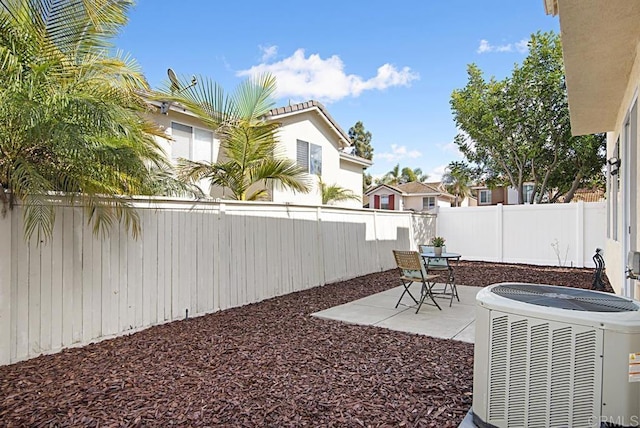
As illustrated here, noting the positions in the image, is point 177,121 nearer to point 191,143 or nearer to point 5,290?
point 191,143

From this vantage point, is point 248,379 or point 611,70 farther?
point 611,70

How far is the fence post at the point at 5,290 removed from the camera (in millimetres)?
3498

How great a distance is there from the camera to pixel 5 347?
11.7 feet

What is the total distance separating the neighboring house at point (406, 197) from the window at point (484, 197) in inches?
92.5

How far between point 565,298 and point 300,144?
10657 mm

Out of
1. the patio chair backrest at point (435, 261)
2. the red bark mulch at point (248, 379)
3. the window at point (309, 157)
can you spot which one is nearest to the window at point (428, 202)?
the window at point (309, 157)

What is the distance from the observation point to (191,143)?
952cm

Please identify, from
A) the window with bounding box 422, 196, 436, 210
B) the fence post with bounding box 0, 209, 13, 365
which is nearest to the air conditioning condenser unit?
the fence post with bounding box 0, 209, 13, 365

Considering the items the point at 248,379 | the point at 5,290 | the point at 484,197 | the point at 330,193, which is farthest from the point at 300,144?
the point at 484,197

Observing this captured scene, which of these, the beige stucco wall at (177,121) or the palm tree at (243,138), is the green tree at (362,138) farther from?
the palm tree at (243,138)

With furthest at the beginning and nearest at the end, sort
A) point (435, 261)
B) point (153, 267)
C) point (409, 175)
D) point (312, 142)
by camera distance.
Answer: point (409, 175) < point (312, 142) < point (435, 261) < point (153, 267)

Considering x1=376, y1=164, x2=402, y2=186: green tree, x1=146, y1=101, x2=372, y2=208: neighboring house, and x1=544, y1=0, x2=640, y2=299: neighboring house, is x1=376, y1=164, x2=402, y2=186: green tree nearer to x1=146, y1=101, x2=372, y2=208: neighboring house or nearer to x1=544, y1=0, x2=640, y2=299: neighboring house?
x1=146, y1=101, x2=372, y2=208: neighboring house

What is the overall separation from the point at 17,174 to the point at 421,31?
1218 centimetres

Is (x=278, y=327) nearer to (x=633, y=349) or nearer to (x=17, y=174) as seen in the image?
(x=17, y=174)
